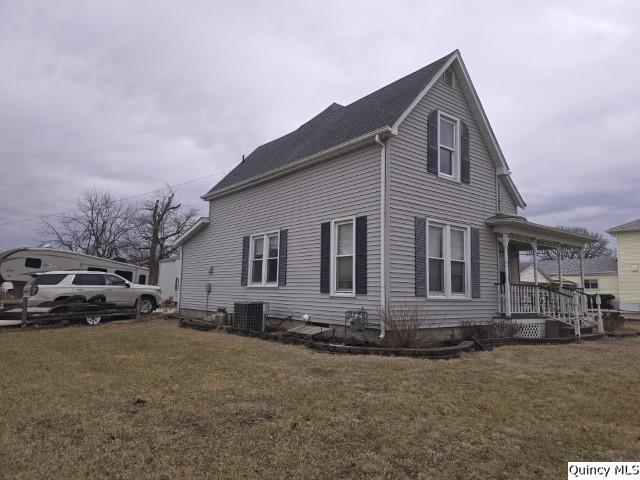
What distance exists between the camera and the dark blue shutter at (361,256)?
10047 mm

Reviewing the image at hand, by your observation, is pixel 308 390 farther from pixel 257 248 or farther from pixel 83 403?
pixel 257 248

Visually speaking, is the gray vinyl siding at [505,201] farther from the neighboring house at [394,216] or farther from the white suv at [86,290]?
the white suv at [86,290]

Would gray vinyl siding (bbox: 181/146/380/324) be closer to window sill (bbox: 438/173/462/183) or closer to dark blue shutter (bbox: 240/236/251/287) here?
dark blue shutter (bbox: 240/236/251/287)

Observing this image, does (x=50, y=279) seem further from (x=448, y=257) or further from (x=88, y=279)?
(x=448, y=257)

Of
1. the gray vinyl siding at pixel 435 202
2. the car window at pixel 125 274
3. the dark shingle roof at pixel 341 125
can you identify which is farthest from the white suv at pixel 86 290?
the gray vinyl siding at pixel 435 202

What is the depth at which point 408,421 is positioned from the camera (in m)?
4.43

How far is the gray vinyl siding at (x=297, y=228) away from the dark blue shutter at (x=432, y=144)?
5.55 feet

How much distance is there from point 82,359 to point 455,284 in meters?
8.54

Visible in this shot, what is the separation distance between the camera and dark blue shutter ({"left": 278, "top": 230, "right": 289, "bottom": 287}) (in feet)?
41.2

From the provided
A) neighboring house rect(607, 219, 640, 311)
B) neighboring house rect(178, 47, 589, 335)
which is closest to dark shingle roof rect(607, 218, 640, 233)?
neighboring house rect(607, 219, 640, 311)

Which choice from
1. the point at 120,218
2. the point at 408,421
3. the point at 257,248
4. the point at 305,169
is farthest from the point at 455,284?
the point at 120,218

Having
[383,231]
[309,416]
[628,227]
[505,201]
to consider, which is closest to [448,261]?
[383,231]

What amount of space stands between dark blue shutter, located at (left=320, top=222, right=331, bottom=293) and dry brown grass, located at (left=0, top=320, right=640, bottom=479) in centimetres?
317

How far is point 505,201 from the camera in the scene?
13.5m
